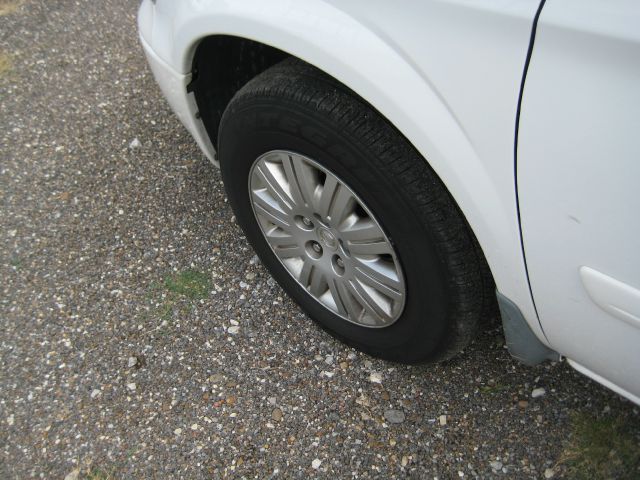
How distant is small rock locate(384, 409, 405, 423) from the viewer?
6.40 ft

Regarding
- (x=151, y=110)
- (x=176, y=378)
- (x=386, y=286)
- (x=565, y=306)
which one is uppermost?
(x=565, y=306)

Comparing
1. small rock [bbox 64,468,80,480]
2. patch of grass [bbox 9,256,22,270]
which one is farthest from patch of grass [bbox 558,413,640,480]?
patch of grass [bbox 9,256,22,270]

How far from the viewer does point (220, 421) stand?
6.50 ft

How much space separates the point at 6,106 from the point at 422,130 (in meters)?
2.73

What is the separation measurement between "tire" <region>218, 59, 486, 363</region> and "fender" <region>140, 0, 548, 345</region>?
0.40ft

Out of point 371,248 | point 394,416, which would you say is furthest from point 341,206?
point 394,416

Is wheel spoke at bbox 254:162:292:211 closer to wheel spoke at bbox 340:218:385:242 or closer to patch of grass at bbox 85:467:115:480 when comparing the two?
wheel spoke at bbox 340:218:385:242

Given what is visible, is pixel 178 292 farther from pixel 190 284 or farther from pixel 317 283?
pixel 317 283

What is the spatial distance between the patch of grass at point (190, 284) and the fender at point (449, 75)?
3.68 ft

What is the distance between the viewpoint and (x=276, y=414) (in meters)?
1.99

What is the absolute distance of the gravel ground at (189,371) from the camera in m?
1.89

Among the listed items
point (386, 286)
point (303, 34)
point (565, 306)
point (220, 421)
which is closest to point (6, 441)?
point (220, 421)

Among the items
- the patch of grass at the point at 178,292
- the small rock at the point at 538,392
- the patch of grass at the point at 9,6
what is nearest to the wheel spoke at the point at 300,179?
the patch of grass at the point at 178,292

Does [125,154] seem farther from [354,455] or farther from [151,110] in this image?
[354,455]
